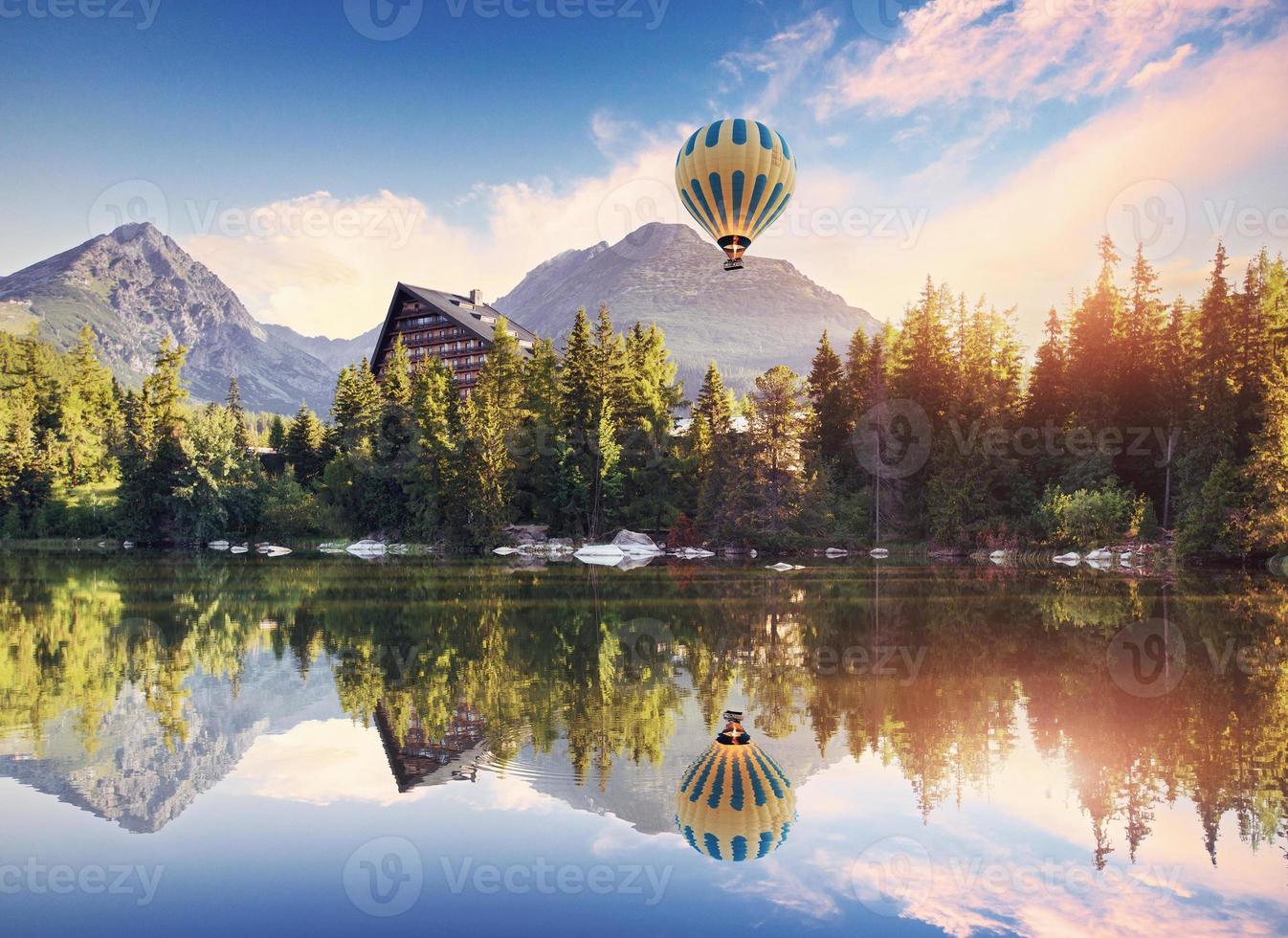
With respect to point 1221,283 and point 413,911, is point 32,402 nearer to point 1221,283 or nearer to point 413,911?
point 413,911

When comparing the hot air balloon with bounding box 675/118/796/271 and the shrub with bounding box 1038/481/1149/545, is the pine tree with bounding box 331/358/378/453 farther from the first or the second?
the shrub with bounding box 1038/481/1149/545

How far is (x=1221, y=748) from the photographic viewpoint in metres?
10.7

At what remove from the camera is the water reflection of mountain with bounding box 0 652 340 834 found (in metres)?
9.56

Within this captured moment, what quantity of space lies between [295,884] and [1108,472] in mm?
45537

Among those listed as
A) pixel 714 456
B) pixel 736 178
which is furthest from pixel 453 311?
pixel 736 178

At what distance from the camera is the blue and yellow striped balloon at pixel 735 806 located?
27.8ft

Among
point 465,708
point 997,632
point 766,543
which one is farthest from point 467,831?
point 766,543
